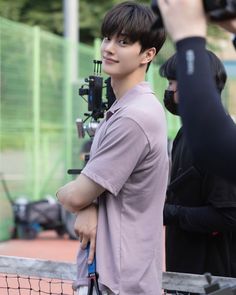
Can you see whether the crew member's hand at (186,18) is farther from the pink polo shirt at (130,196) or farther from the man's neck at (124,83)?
the man's neck at (124,83)

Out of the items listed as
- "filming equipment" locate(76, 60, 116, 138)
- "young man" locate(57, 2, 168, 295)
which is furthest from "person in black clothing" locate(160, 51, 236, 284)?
"young man" locate(57, 2, 168, 295)

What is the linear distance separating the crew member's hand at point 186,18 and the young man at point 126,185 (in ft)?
2.77

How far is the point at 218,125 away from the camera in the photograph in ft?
5.99

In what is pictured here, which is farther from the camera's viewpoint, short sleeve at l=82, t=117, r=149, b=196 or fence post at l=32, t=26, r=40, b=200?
fence post at l=32, t=26, r=40, b=200

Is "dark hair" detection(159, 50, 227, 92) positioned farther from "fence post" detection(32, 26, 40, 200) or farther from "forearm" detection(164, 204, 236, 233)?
"fence post" detection(32, 26, 40, 200)

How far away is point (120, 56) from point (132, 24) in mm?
136

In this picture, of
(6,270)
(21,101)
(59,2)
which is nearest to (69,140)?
(21,101)

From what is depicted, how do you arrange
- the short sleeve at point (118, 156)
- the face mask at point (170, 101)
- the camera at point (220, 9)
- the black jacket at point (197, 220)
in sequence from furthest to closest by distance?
the face mask at point (170, 101), the black jacket at point (197, 220), the short sleeve at point (118, 156), the camera at point (220, 9)

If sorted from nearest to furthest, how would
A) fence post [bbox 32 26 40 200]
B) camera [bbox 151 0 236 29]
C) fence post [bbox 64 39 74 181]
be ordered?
camera [bbox 151 0 236 29] → fence post [bbox 32 26 40 200] → fence post [bbox 64 39 74 181]

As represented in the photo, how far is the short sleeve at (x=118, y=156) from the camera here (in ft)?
8.58

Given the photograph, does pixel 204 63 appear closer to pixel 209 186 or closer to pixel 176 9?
pixel 176 9

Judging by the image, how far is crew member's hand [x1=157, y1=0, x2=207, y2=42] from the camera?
1820 mm

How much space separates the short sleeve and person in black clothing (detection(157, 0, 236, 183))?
79 cm

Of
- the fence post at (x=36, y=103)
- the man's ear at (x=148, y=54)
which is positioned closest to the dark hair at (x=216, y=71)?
the man's ear at (x=148, y=54)
